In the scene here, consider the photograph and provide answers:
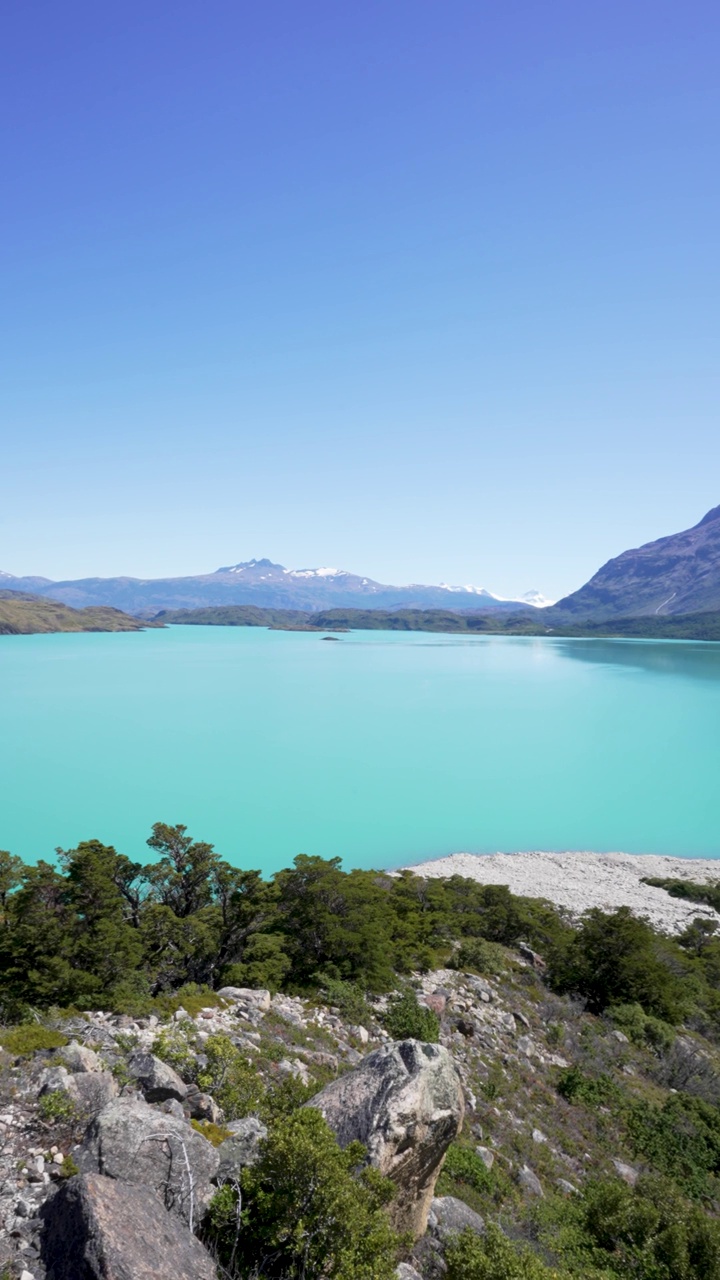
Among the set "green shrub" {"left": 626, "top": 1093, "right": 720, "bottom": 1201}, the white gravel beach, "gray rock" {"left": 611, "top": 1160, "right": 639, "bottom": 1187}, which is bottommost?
the white gravel beach

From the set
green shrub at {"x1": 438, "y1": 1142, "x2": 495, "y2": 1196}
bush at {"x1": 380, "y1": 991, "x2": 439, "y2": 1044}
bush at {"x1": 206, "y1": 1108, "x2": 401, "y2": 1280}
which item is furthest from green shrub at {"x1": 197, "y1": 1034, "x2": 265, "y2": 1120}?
bush at {"x1": 380, "y1": 991, "x2": 439, "y2": 1044}

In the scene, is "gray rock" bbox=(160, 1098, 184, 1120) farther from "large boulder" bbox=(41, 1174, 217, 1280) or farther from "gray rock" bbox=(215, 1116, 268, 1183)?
"large boulder" bbox=(41, 1174, 217, 1280)

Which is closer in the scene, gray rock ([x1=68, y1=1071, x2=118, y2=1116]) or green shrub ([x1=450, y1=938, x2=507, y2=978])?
gray rock ([x1=68, y1=1071, x2=118, y2=1116])

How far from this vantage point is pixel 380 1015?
52.8 feet

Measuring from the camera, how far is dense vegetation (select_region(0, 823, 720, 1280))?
678 cm

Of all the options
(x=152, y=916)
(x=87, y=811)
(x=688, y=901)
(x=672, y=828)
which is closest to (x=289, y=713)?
(x=87, y=811)

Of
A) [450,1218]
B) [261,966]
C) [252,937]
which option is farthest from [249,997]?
[450,1218]

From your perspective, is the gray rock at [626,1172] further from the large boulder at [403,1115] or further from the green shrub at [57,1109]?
the green shrub at [57,1109]

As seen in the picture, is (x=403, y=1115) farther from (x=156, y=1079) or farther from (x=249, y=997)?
(x=249, y=997)

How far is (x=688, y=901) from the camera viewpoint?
132 ft

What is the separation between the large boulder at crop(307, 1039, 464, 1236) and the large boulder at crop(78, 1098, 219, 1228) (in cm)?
199

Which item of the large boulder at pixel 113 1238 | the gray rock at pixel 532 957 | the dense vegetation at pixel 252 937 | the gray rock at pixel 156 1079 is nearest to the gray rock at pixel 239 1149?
the large boulder at pixel 113 1238

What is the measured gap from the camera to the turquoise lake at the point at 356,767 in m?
49.3

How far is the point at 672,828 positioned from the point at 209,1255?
2345 inches
